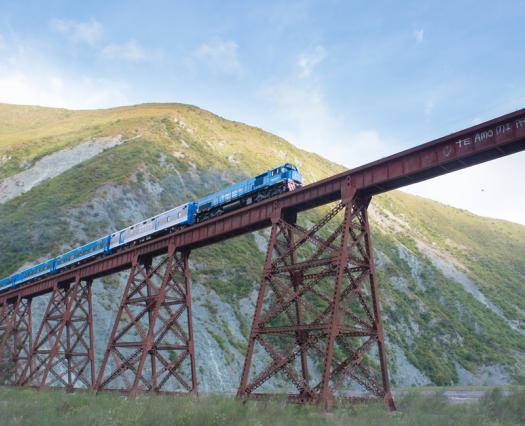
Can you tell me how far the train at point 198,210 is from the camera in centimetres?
2211

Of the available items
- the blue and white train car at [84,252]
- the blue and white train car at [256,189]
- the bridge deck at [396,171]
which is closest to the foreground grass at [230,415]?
the bridge deck at [396,171]

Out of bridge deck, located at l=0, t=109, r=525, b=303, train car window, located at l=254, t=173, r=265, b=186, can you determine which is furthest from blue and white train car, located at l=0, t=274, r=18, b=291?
train car window, located at l=254, t=173, r=265, b=186

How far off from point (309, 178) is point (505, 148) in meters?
72.4

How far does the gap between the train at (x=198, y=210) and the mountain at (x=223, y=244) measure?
870 cm

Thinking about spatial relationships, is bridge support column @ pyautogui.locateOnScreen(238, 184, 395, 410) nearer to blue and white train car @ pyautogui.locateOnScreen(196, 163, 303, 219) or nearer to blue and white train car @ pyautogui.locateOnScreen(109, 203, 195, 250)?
blue and white train car @ pyautogui.locateOnScreen(196, 163, 303, 219)

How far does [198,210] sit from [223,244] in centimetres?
3155

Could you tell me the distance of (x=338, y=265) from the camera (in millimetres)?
16156

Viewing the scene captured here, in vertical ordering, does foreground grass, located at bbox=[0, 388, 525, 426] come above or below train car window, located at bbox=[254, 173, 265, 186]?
below

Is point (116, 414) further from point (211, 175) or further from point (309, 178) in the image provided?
point (309, 178)

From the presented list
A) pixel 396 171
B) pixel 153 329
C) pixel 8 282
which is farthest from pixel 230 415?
pixel 8 282

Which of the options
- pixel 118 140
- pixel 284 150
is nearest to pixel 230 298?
pixel 118 140

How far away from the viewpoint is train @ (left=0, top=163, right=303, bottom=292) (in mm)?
22109

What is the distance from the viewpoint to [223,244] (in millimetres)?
57250

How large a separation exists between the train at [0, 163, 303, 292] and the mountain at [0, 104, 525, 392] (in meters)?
8.70
